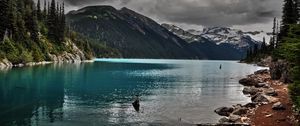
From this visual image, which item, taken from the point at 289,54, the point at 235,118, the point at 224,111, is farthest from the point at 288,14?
the point at 289,54

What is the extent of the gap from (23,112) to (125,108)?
14644mm

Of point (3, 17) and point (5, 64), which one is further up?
point (3, 17)

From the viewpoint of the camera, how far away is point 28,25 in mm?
174250

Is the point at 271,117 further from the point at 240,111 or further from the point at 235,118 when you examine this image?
the point at 240,111

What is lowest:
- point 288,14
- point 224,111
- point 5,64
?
point 224,111

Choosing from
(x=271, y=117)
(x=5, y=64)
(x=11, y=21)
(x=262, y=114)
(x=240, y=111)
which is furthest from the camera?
(x=11, y=21)

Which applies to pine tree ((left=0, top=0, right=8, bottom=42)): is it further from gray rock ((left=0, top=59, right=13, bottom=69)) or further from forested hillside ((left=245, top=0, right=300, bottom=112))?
forested hillside ((left=245, top=0, right=300, bottom=112))

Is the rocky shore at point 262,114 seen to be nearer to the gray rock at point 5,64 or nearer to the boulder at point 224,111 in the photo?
the boulder at point 224,111

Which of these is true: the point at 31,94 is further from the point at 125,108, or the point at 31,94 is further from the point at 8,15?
the point at 8,15

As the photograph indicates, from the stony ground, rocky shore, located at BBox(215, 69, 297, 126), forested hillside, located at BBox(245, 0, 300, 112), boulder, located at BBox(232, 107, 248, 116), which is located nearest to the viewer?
forested hillside, located at BBox(245, 0, 300, 112)

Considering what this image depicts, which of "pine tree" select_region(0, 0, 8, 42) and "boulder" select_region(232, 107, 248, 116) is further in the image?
"pine tree" select_region(0, 0, 8, 42)

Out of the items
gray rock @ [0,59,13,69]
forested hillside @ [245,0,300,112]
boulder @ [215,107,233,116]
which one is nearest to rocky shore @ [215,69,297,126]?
boulder @ [215,107,233,116]

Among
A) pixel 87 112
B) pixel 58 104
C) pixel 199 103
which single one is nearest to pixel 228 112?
pixel 199 103

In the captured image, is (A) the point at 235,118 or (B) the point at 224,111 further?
(B) the point at 224,111
